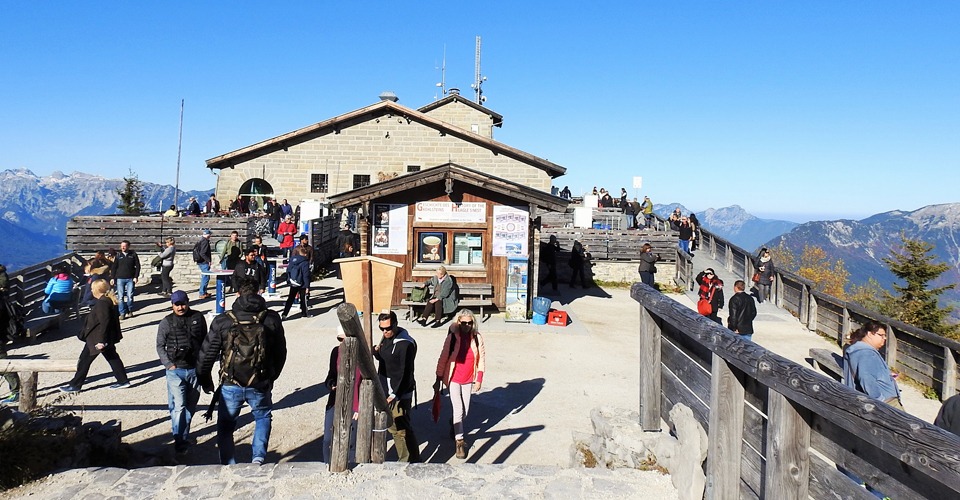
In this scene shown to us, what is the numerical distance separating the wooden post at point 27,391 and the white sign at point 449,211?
9.31 metres

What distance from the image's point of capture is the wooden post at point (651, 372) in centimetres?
556

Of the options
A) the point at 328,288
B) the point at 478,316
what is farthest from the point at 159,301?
the point at 478,316

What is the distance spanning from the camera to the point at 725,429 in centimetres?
407

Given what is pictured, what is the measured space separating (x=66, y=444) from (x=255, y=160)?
2227 centimetres

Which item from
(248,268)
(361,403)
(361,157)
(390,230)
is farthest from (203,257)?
(361,403)

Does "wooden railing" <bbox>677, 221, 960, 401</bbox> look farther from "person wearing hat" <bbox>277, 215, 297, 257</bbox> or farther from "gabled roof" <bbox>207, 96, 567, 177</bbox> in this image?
"person wearing hat" <bbox>277, 215, 297, 257</bbox>

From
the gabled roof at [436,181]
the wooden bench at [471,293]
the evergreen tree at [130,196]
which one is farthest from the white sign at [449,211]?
the evergreen tree at [130,196]

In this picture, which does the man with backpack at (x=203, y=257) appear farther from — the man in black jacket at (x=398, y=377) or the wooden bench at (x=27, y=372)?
the man in black jacket at (x=398, y=377)

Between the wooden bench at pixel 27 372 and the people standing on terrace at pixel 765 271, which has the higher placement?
the people standing on terrace at pixel 765 271

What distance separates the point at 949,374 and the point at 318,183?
2304 cm

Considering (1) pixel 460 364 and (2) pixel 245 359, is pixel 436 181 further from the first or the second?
(2) pixel 245 359

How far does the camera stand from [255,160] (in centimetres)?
2652

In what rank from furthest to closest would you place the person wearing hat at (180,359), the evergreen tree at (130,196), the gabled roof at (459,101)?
1. the evergreen tree at (130,196)
2. the gabled roof at (459,101)
3. the person wearing hat at (180,359)

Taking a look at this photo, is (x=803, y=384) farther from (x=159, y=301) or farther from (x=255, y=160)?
(x=255, y=160)
